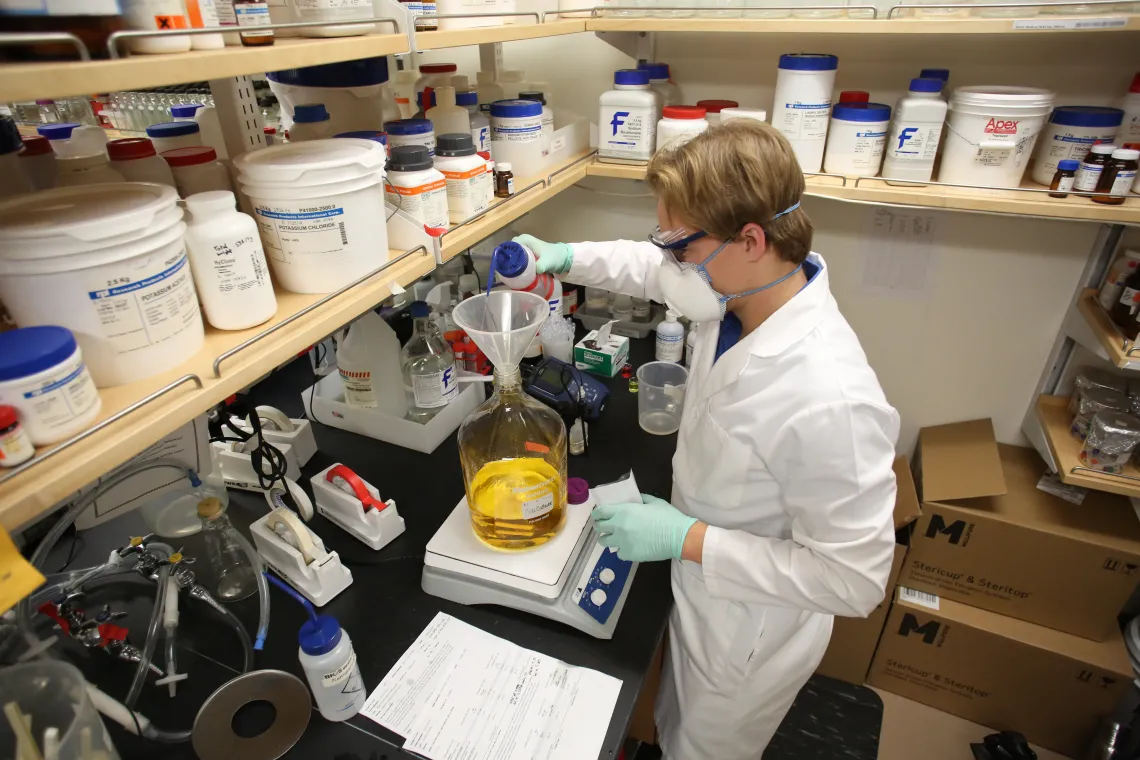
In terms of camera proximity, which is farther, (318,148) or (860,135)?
(860,135)

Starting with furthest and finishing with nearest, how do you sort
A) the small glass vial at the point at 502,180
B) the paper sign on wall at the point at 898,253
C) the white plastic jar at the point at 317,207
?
the paper sign on wall at the point at 898,253 < the small glass vial at the point at 502,180 < the white plastic jar at the point at 317,207

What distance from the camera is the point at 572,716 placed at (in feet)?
3.21

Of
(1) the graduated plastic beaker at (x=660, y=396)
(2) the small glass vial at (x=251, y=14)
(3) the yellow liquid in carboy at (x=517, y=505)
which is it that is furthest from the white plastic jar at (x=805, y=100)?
(2) the small glass vial at (x=251, y=14)

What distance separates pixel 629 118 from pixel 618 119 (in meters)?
0.03

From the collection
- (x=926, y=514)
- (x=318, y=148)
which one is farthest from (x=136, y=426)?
(x=926, y=514)

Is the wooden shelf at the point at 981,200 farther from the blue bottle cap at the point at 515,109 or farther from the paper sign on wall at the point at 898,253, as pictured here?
the blue bottle cap at the point at 515,109

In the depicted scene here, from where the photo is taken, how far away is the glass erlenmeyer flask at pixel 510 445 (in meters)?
1.12

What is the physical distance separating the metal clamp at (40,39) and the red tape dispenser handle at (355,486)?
909 millimetres

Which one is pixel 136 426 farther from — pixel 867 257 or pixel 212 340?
pixel 867 257

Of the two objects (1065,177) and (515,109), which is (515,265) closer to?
(515,109)

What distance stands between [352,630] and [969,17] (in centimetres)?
174

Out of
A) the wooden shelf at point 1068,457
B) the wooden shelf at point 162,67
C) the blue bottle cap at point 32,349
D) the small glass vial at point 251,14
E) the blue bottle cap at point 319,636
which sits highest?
the small glass vial at point 251,14

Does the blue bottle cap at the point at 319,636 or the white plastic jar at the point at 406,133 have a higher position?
the white plastic jar at the point at 406,133

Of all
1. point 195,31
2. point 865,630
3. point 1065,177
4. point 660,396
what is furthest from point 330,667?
point 1065,177
